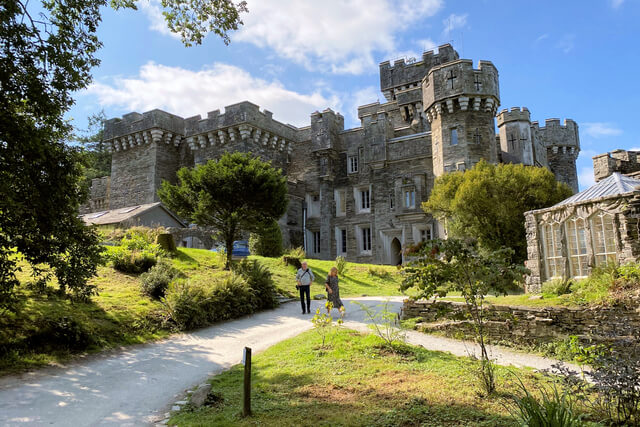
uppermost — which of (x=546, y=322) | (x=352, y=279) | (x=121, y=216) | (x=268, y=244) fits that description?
(x=121, y=216)

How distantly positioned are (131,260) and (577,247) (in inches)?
530

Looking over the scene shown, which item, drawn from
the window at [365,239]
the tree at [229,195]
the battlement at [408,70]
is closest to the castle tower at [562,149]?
the battlement at [408,70]

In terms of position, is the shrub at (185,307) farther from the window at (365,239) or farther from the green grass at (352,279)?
the window at (365,239)

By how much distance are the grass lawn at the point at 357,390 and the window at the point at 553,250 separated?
664 centimetres

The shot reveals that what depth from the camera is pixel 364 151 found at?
3045 centimetres

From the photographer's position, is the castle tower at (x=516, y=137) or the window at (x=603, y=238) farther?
the castle tower at (x=516, y=137)

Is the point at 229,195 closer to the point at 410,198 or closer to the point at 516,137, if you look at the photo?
the point at 410,198

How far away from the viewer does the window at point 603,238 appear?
Result: 10.8m

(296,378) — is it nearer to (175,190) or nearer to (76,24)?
(76,24)

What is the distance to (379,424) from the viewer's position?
4348 mm

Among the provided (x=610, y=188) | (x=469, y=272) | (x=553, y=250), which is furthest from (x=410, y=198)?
(x=469, y=272)

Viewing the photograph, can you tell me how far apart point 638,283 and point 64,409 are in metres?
10.4

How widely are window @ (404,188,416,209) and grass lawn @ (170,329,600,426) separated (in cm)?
2061

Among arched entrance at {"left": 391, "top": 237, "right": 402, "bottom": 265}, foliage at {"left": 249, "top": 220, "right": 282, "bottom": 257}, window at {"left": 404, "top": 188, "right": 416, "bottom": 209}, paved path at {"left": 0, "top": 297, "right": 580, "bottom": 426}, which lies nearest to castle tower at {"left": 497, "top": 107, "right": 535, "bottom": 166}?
window at {"left": 404, "top": 188, "right": 416, "bottom": 209}
